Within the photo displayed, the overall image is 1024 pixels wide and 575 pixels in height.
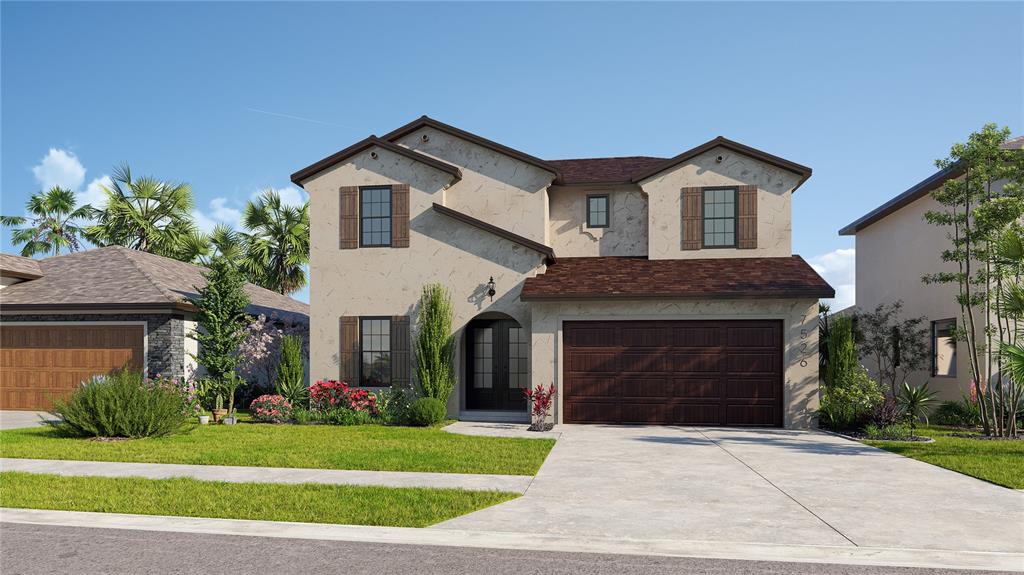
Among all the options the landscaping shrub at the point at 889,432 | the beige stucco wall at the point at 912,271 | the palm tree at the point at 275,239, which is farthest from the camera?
the palm tree at the point at 275,239

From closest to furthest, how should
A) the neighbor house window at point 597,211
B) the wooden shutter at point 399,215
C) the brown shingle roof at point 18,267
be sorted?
the wooden shutter at point 399,215 < the neighbor house window at point 597,211 < the brown shingle roof at point 18,267

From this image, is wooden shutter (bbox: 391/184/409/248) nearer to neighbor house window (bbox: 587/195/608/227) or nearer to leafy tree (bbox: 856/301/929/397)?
neighbor house window (bbox: 587/195/608/227)

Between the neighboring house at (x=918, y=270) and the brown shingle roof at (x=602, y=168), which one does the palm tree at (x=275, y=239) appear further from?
the neighboring house at (x=918, y=270)

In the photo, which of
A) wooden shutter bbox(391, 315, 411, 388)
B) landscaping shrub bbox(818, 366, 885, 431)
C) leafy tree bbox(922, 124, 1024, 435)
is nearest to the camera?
leafy tree bbox(922, 124, 1024, 435)

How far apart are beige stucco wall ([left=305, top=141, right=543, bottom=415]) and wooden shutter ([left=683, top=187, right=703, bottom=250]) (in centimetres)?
413

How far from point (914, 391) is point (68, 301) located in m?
22.3

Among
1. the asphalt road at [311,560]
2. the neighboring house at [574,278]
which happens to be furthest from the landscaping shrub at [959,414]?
the asphalt road at [311,560]

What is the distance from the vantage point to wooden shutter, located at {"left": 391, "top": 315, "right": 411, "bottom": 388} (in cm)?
1827

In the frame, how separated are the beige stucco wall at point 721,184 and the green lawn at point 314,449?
7425 mm

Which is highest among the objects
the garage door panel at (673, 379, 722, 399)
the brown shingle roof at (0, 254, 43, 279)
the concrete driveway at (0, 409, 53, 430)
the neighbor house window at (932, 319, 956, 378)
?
the brown shingle roof at (0, 254, 43, 279)

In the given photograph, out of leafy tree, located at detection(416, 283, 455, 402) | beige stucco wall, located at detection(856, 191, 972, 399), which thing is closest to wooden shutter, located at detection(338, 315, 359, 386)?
leafy tree, located at detection(416, 283, 455, 402)

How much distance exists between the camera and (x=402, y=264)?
60.8ft

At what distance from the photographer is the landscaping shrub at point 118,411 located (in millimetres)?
14461

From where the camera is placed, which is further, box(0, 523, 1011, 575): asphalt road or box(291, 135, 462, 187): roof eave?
box(291, 135, 462, 187): roof eave
